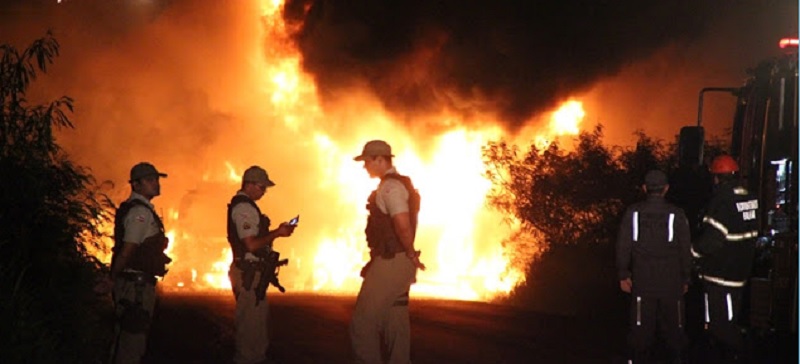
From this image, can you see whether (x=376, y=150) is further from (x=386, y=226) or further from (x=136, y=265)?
(x=136, y=265)

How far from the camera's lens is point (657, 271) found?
10.1 meters

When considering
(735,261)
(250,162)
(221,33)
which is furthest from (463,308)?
(250,162)

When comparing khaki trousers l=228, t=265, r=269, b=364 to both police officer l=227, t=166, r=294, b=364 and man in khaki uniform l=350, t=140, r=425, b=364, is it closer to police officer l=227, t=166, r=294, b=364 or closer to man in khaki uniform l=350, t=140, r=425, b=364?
police officer l=227, t=166, r=294, b=364

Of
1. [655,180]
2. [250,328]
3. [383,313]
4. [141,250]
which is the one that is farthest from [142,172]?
[655,180]

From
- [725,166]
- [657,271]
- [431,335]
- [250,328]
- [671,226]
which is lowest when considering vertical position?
[250,328]

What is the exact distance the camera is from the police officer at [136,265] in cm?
932

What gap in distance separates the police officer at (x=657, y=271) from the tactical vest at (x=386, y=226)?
7.10 feet

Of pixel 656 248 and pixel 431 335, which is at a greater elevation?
pixel 656 248

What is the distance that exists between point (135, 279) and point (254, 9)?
36389mm

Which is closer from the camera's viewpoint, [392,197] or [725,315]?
[392,197]

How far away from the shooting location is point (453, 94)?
36.3m

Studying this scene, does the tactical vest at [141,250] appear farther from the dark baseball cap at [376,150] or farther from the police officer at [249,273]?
the dark baseball cap at [376,150]

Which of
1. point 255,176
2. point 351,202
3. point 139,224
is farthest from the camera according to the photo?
point 351,202

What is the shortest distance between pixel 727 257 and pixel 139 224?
188 inches
